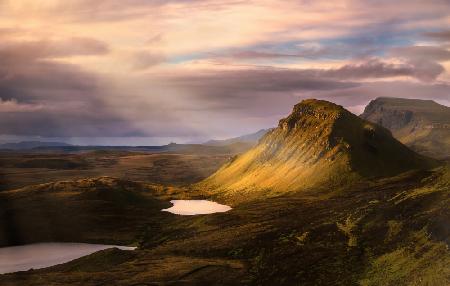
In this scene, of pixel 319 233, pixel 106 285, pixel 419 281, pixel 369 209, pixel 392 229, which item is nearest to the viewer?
pixel 419 281

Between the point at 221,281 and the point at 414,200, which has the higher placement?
the point at 414,200

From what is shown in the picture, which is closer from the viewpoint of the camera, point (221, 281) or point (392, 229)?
point (221, 281)

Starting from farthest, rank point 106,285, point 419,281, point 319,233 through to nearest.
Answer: point 319,233 → point 106,285 → point 419,281

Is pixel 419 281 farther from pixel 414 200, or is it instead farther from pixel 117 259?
pixel 117 259

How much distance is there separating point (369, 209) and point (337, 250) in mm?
39434

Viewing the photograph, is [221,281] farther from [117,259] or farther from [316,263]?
[117,259]

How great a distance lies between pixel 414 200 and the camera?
559ft

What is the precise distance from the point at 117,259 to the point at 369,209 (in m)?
89.1

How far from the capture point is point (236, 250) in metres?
157

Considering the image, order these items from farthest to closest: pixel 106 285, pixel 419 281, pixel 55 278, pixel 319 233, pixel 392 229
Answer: pixel 319 233 < pixel 392 229 < pixel 55 278 < pixel 106 285 < pixel 419 281

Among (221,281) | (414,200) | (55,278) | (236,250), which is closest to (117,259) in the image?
(55,278)

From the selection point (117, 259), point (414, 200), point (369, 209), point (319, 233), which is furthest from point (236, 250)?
point (414, 200)

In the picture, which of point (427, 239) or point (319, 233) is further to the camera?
point (319, 233)

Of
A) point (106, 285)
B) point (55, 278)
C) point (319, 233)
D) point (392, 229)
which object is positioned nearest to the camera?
point (106, 285)
